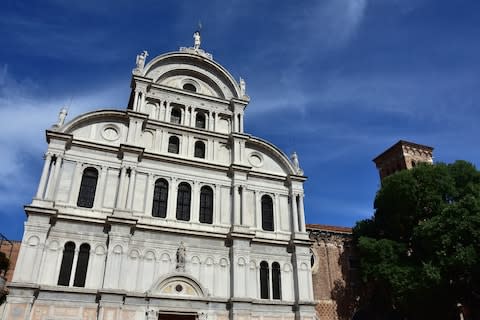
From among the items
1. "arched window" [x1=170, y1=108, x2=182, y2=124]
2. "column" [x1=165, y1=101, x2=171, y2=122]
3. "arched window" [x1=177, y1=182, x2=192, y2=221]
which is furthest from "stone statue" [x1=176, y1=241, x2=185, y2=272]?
"arched window" [x1=170, y1=108, x2=182, y2=124]

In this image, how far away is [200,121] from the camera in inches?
1010

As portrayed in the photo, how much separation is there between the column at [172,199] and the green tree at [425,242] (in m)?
11.5

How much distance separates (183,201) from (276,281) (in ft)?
22.0

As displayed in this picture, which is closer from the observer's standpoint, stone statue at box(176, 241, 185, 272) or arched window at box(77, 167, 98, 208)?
stone statue at box(176, 241, 185, 272)

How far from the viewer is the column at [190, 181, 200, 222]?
70.7 feet

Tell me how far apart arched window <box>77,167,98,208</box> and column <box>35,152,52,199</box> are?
5.59 ft

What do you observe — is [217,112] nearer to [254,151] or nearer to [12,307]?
[254,151]

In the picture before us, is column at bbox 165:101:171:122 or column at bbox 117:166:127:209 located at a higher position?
column at bbox 165:101:171:122

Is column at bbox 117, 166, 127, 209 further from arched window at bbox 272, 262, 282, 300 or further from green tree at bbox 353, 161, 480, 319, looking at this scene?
green tree at bbox 353, 161, 480, 319

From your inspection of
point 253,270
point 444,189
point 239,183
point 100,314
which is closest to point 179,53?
point 239,183

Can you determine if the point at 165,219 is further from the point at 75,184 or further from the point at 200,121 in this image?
the point at 200,121

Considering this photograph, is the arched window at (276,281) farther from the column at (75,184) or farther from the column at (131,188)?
the column at (75,184)

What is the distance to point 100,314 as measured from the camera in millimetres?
17188

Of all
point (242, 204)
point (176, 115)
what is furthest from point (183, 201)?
point (176, 115)
